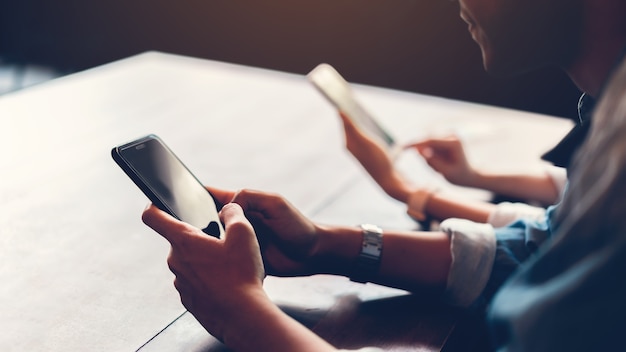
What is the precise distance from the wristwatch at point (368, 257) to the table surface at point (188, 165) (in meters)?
0.02

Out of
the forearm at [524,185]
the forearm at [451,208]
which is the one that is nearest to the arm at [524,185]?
the forearm at [524,185]

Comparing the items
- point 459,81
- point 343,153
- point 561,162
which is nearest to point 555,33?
point 561,162

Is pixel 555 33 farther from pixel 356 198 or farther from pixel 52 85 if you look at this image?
pixel 52 85

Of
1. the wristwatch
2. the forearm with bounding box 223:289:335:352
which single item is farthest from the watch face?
the forearm with bounding box 223:289:335:352

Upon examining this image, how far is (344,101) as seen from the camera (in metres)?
1.33

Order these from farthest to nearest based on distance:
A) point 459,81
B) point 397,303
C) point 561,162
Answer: point 459,81 → point 561,162 → point 397,303

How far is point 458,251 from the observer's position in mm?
887

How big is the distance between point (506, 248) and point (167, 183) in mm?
423

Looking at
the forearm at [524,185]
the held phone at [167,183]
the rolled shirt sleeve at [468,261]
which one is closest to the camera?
the held phone at [167,183]

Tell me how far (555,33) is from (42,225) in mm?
672

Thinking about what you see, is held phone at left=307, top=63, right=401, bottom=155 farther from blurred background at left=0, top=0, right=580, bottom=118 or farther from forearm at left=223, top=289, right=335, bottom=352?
blurred background at left=0, top=0, right=580, bottom=118

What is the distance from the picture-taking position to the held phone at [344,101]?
4.22ft

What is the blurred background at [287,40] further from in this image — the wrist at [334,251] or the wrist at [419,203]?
the wrist at [334,251]

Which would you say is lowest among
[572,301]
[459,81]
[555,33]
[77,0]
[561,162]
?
[459,81]
